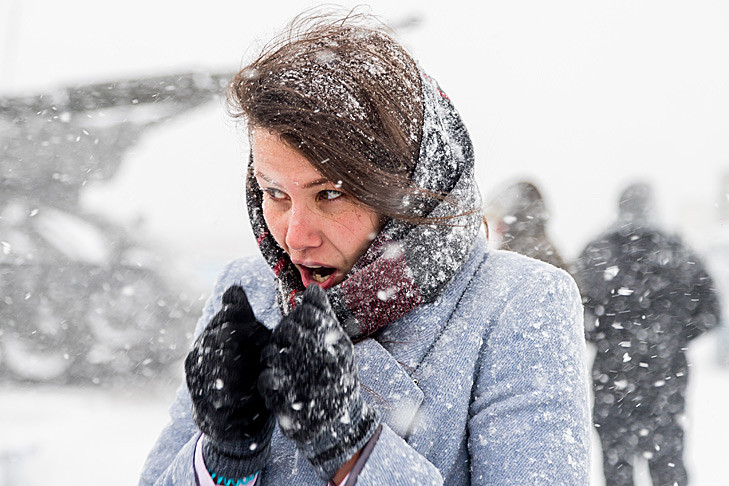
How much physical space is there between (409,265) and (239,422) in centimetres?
45

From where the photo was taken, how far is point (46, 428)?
5.50 meters

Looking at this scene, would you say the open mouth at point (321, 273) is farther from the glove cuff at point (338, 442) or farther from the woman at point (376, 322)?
the glove cuff at point (338, 442)

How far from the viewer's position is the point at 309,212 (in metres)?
1.23

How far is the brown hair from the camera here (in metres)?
1.19

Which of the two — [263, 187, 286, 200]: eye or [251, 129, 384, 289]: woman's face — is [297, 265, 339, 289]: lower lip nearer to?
[251, 129, 384, 289]: woman's face

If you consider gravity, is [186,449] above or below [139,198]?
above

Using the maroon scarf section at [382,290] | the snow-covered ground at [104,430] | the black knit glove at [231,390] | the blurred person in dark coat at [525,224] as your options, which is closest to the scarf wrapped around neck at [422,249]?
the maroon scarf section at [382,290]

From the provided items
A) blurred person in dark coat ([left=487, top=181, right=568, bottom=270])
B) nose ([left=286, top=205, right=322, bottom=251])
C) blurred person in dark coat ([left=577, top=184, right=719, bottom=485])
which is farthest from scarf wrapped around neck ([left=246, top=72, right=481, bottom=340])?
blurred person in dark coat ([left=577, top=184, right=719, bottom=485])

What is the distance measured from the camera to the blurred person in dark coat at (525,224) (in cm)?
319

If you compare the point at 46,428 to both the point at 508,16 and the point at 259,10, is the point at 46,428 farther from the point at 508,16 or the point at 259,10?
the point at 508,16

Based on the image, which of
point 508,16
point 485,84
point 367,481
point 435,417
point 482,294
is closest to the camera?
point 367,481

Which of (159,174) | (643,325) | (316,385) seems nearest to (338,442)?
(316,385)

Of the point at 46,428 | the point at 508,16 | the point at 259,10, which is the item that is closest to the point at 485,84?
the point at 508,16

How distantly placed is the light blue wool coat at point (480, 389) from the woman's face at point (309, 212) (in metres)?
0.20
